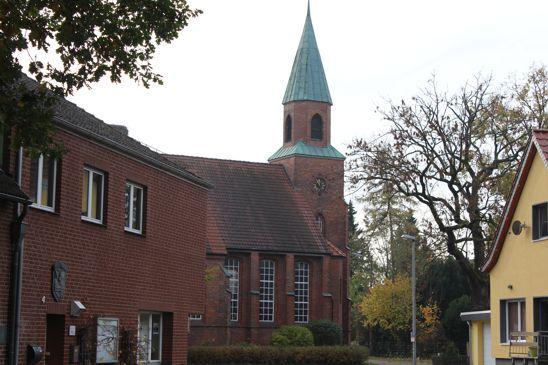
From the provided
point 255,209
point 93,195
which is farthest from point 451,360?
point 93,195

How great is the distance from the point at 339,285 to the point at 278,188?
7.97 m

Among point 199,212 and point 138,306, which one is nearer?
point 138,306

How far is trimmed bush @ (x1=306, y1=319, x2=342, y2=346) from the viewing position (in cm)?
6141

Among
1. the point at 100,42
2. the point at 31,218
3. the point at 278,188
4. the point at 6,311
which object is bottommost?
the point at 6,311

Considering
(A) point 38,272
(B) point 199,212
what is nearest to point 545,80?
(B) point 199,212

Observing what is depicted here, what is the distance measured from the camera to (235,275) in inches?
2462

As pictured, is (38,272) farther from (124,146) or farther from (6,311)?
(124,146)

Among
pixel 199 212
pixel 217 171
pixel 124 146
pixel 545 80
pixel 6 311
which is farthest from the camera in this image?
pixel 217 171

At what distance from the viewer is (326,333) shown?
202 feet

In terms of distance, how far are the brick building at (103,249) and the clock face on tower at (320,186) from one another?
134ft

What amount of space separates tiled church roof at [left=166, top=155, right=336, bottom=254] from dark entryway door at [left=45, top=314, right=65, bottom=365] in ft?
128

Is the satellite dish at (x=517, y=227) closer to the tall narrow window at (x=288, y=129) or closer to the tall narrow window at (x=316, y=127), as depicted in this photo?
the tall narrow window at (x=316, y=127)

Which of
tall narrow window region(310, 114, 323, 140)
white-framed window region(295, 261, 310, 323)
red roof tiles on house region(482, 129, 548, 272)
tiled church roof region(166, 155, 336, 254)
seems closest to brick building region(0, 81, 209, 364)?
red roof tiles on house region(482, 129, 548, 272)

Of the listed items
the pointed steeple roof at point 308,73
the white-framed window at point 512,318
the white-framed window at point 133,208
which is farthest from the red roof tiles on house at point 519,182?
the pointed steeple roof at point 308,73
